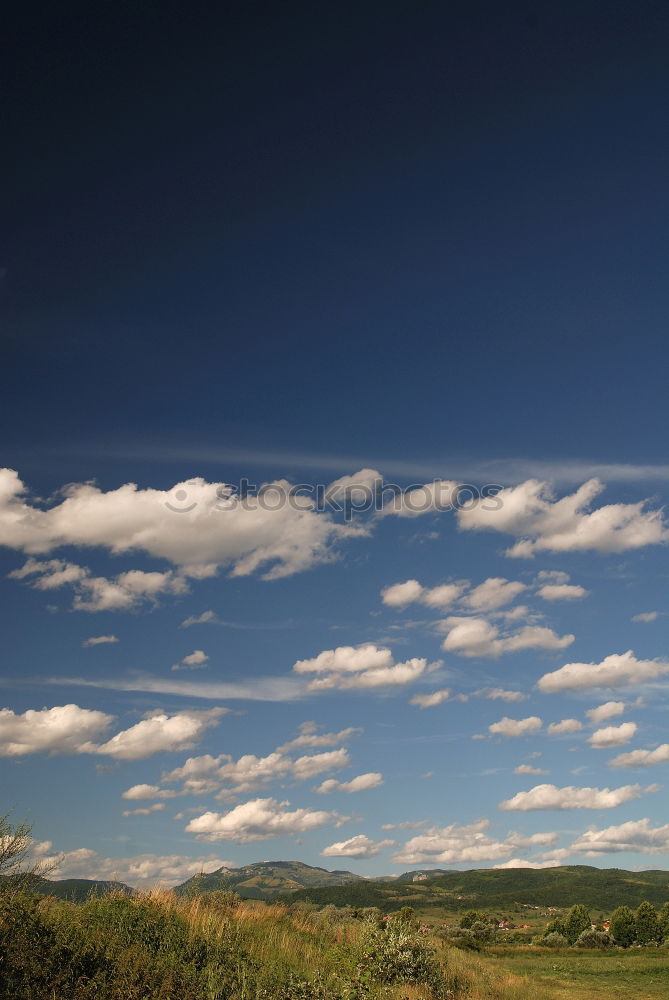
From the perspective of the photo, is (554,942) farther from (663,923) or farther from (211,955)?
(211,955)

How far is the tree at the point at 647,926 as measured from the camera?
69.3m

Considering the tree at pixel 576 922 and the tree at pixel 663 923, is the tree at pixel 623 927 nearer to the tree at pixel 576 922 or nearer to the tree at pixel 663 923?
the tree at pixel 663 923

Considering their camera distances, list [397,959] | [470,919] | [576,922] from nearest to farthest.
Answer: [397,959] → [576,922] → [470,919]

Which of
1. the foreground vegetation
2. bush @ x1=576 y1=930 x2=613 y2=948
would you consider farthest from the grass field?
bush @ x1=576 y1=930 x2=613 y2=948

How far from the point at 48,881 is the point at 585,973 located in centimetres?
3522

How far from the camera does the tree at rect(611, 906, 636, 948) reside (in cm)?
7031

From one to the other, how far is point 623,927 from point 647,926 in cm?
266

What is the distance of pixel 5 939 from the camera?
11859 mm

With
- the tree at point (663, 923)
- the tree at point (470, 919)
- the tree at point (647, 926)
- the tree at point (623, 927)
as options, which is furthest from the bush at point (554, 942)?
the tree at point (470, 919)

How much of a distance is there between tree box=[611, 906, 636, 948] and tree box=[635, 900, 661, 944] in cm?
62

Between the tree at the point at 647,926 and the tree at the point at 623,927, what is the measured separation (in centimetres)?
62

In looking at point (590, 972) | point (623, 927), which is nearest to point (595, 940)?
point (623, 927)

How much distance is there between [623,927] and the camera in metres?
72.2

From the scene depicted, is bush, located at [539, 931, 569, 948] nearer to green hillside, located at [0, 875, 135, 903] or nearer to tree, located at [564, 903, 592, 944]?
tree, located at [564, 903, 592, 944]
